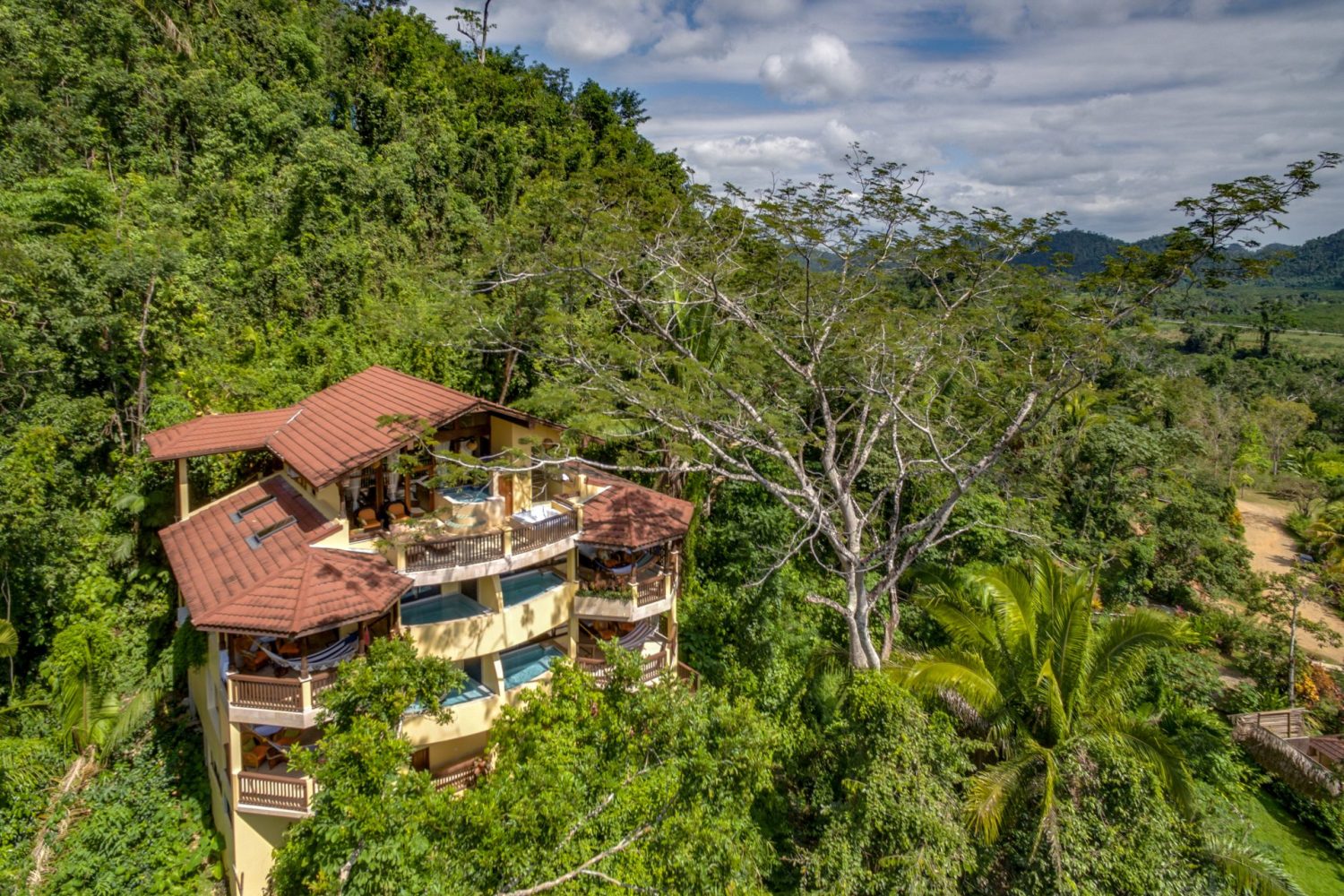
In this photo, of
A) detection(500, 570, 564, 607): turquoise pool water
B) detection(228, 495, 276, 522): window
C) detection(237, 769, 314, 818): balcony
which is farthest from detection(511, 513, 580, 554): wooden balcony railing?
detection(228, 495, 276, 522): window

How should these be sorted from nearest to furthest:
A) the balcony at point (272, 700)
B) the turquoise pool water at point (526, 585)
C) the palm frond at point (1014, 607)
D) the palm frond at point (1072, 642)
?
the balcony at point (272, 700) < the palm frond at point (1072, 642) < the palm frond at point (1014, 607) < the turquoise pool water at point (526, 585)

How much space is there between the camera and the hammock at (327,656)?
1143 centimetres

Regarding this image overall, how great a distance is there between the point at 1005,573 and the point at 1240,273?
269 inches

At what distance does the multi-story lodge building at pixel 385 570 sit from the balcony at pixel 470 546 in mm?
35

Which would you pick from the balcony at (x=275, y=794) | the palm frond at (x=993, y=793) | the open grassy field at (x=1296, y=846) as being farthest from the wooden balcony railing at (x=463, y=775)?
the open grassy field at (x=1296, y=846)

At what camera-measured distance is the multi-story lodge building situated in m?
11.2

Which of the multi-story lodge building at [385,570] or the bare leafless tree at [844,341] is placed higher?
the bare leafless tree at [844,341]

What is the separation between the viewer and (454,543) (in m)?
12.3

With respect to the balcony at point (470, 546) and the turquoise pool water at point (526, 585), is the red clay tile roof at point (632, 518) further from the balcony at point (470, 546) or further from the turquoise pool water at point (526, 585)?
the turquoise pool water at point (526, 585)

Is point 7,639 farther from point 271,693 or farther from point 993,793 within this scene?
point 993,793

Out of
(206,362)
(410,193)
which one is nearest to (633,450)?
(206,362)

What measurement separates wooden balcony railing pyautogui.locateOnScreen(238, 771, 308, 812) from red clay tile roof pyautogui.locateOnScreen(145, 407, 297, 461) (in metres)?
6.32

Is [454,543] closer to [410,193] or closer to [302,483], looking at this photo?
[302,483]

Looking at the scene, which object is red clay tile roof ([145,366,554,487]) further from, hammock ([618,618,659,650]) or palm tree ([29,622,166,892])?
hammock ([618,618,659,650])
